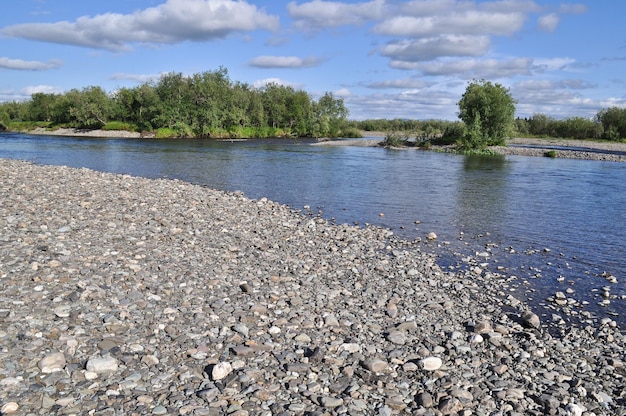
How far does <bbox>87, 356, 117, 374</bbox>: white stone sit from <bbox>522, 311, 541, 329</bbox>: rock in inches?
322

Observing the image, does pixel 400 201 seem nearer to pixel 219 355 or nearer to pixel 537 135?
pixel 219 355

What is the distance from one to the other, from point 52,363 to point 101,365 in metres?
0.67

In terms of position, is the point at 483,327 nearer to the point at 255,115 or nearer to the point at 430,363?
the point at 430,363

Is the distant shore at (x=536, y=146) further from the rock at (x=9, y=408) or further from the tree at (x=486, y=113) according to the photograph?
the rock at (x=9, y=408)

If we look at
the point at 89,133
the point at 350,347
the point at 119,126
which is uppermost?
the point at 119,126

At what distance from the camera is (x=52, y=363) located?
6566 mm

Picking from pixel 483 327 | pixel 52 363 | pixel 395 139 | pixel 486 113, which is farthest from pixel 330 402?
pixel 395 139

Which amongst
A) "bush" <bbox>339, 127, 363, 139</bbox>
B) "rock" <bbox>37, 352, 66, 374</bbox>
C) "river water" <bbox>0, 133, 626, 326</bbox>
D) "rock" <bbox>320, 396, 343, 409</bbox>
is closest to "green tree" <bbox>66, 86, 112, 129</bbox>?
"bush" <bbox>339, 127, 363, 139</bbox>

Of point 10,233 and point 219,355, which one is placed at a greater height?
point 10,233

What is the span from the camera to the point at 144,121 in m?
118

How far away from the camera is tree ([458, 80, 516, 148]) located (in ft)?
276

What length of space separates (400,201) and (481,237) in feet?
Answer: 29.7

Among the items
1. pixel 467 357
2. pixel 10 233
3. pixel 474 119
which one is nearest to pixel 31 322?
pixel 10 233

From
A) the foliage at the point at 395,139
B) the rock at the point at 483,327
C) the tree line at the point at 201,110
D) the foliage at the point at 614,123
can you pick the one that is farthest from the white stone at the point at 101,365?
the foliage at the point at 614,123
